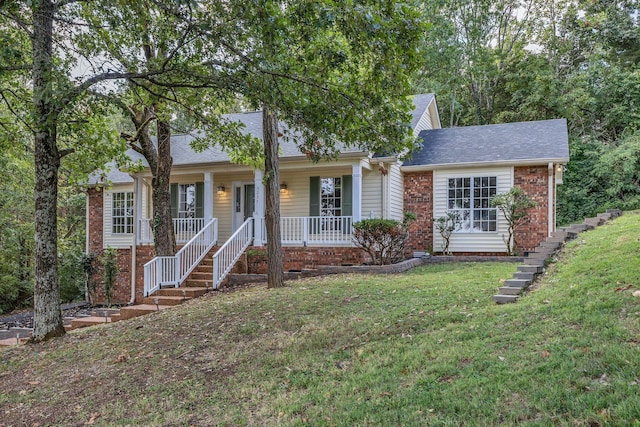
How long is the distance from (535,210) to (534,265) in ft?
18.4

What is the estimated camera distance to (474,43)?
2425 centimetres

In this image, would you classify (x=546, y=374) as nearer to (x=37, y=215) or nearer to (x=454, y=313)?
(x=454, y=313)

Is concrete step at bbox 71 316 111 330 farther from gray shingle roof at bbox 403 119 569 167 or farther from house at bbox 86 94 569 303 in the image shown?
gray shingle roof at bbox 403 119 569 167

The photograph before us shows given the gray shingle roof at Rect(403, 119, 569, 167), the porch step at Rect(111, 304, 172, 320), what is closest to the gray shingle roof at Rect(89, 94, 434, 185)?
the gray shingle roof at Rect(403, 119, 569, 167)

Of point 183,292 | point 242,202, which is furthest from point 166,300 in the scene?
point 242,202

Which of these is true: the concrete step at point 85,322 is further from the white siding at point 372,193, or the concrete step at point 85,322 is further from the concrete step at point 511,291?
the concrete step at point 511,291

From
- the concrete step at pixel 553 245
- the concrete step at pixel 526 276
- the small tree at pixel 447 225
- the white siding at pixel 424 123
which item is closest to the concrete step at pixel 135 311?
the concrete step at pixel 526 276

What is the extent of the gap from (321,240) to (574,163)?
1267 centimetres

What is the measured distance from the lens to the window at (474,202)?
1372 cm

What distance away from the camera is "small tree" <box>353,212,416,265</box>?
454 inches

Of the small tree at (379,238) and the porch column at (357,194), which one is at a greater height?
the porch column at (357,194)

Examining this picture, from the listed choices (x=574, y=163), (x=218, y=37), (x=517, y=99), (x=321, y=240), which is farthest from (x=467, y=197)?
(x=517, y=99)

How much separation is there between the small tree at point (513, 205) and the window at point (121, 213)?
509 inches

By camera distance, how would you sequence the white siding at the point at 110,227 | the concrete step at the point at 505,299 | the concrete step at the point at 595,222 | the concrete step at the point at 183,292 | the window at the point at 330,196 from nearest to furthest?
the concrete step at the point at 505,299
the concrete step at the point at 183,292
the concrete step at the point at 595,222
the window at the point at 330,196
the white siding at the point at 110,227
